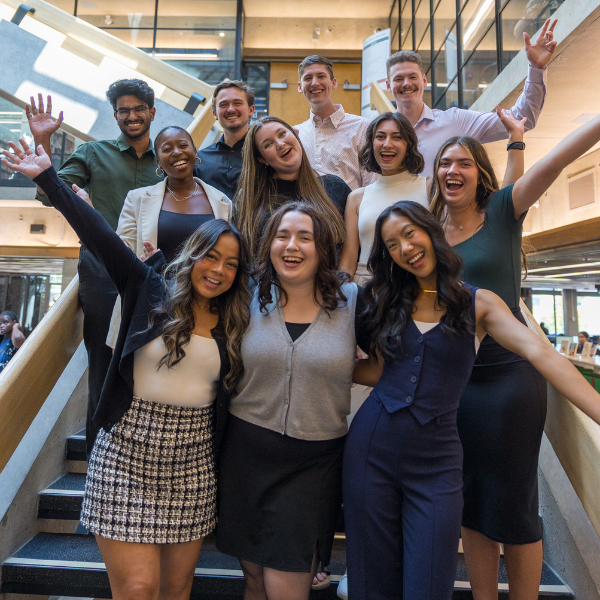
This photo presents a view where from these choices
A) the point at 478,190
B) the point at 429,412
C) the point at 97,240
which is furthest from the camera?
the point at 478,190

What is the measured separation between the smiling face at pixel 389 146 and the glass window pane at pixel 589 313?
19248 mm

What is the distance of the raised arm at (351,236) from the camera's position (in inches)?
93.7

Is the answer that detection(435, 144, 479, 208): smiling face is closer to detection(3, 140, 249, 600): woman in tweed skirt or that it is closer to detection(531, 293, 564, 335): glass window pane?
detection(3, 140, 249, 600): woman in tweed skirt

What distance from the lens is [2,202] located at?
10070 mm

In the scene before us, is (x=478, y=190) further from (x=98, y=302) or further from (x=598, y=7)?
(x=598, y=7)

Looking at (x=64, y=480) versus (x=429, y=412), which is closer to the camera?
(x=429, y=412)

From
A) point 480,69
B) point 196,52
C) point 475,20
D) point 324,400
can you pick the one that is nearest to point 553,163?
point 324,400

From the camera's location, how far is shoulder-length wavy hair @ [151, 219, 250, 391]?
1.75 metres

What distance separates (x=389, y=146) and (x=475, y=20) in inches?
255

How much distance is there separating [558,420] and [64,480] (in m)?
2.39

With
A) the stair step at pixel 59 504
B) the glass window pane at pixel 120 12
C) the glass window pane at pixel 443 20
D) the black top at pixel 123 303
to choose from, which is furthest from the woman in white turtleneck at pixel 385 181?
the glass window pane at pixel 120 12

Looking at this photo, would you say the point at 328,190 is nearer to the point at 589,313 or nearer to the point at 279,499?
the point at 279,499

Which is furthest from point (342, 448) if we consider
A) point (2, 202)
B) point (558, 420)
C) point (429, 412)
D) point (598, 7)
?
point (2, 202)

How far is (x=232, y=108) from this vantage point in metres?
3.08
